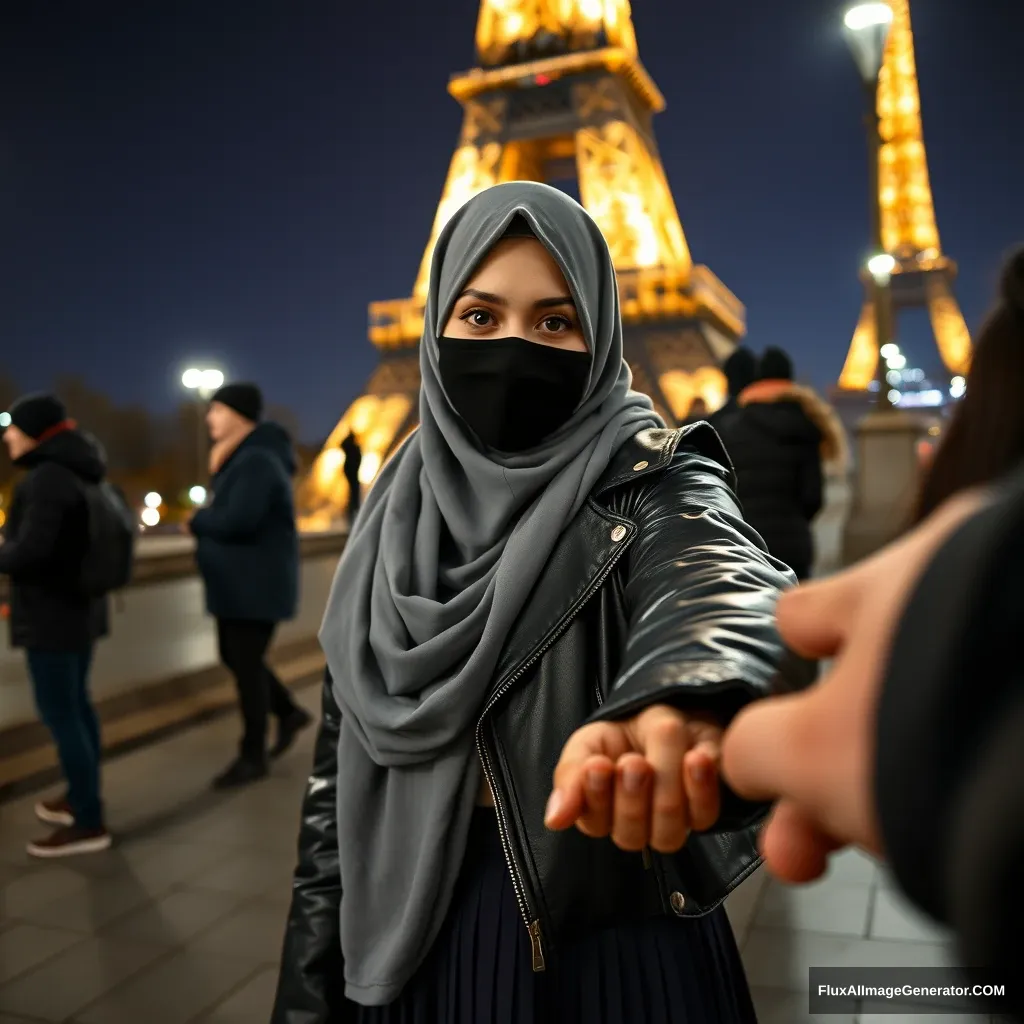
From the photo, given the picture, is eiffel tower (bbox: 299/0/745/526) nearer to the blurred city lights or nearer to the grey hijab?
the blurred city lights

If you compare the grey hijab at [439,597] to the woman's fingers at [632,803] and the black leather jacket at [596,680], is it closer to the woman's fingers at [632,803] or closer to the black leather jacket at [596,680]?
the black leather jacket at [596,680]

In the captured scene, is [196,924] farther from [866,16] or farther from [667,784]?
[866,16]

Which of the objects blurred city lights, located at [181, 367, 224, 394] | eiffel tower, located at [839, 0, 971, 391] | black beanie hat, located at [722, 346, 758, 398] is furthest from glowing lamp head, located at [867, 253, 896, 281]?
eiffel tower, located at [839, 0, 971, 391]

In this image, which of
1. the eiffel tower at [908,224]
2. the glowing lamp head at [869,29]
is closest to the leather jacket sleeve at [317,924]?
the glowing lamp head at [869,29]

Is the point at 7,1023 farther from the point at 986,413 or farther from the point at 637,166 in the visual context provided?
the point at 637,166

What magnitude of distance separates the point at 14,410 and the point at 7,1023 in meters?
2.71

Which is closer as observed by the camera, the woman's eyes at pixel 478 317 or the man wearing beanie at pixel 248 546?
the woman's eyes at pixel 478 317

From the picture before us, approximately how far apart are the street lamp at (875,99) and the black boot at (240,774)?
9.89 meters

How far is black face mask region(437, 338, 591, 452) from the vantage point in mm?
1683

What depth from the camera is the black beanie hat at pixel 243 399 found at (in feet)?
17.3

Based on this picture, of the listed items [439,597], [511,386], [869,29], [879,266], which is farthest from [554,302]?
[879,266]

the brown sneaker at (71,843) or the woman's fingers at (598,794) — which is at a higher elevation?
the woman's fingers at (598,794)

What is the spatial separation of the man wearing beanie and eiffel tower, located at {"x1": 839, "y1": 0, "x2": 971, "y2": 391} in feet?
162

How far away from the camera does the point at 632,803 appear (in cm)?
67
